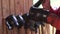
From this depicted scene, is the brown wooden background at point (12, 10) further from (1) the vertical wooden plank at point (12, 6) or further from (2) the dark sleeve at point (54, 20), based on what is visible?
(2) the dark sleeve at point (54, 20)

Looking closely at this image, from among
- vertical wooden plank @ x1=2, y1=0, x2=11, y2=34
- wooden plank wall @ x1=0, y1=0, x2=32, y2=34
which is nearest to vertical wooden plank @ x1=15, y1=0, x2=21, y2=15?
wooden plank wall @ x1=0, y1=0, x2=32, y2=34

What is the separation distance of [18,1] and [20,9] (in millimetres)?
107

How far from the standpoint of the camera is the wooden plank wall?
6.01 feet

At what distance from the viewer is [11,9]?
1903 mm

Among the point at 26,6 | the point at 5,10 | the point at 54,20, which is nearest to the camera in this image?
the point at 54,20

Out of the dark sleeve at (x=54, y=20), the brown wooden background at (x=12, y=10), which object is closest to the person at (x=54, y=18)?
the dark sleeve at (x=54, y=20)

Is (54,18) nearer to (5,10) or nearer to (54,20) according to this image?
(54,20)

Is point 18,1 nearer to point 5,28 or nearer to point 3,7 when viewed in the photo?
point 3,7

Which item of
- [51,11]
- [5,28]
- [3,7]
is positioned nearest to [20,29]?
[5,28]

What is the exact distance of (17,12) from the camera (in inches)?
77.3

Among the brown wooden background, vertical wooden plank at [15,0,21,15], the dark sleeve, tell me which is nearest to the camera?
the dark sleeve

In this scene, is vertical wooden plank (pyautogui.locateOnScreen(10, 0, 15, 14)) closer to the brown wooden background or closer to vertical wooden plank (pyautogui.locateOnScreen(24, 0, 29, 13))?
the brown wooden background

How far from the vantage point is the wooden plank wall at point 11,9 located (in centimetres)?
183

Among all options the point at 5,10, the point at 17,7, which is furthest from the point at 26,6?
the point at 5,10
